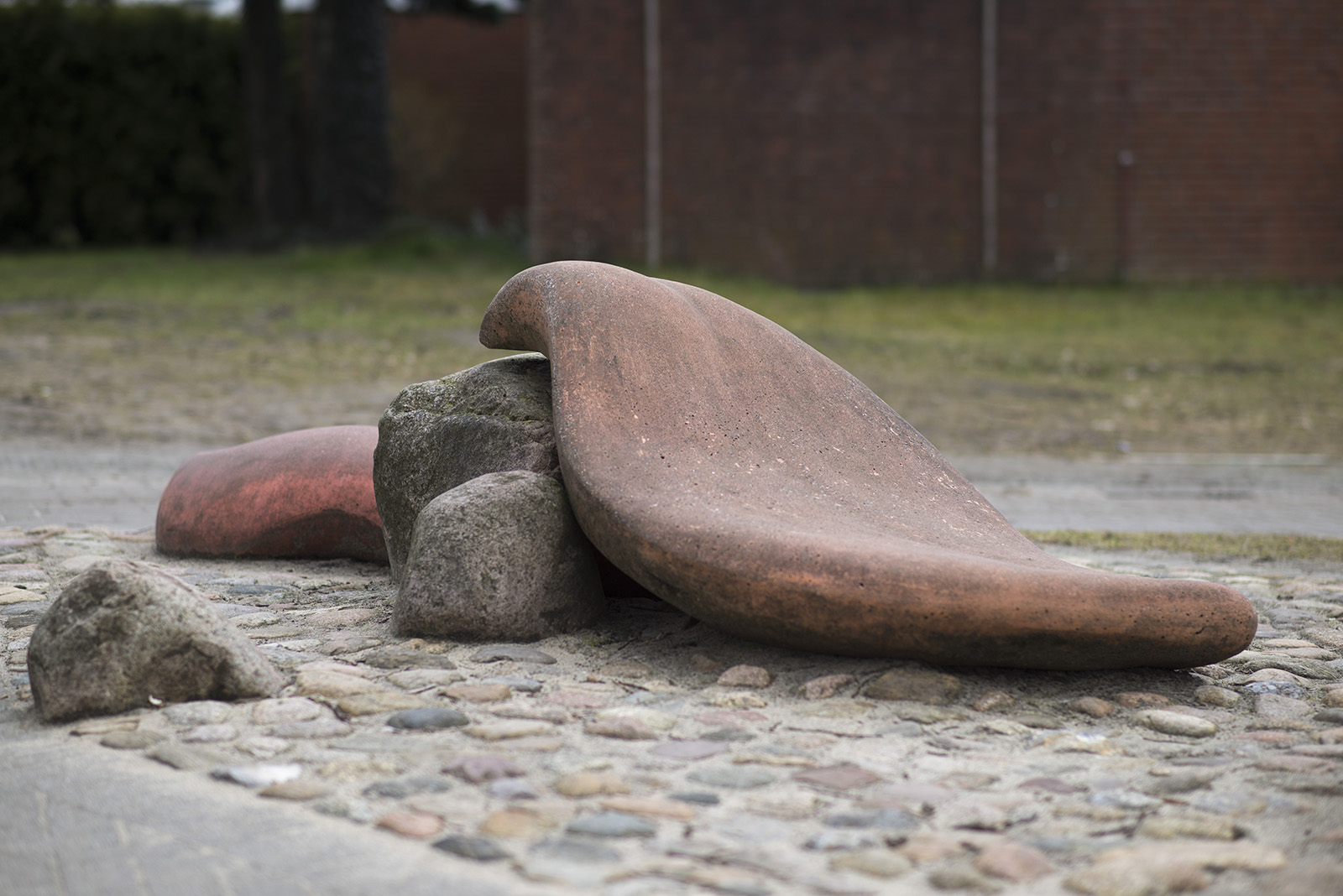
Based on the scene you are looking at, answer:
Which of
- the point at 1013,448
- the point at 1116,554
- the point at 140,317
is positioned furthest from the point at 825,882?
the point at 140,317

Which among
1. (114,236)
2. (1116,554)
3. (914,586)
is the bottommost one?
(1116,554)

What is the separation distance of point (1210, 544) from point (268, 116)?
13.1 meters

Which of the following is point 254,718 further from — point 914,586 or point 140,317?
point 140,317

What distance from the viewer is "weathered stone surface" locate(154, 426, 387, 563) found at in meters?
4.59

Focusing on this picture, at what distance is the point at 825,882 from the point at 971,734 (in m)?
0.89

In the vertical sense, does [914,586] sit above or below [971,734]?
above

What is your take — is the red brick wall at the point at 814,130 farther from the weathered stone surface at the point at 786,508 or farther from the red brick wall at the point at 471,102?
the weathered stone surface at the point at 786,508

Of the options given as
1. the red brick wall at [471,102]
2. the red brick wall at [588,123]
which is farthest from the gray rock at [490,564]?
the red brick wall at [471,102]

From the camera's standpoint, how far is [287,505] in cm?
462

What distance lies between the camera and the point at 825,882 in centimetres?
206

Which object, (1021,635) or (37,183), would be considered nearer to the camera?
(1021,635)

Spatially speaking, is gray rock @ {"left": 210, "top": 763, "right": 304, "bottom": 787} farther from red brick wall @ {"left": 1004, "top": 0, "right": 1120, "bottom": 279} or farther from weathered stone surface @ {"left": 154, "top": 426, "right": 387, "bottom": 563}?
red brick wall @ {"left": 1004, "top": 0, "right": 1120, "bottom": 279}

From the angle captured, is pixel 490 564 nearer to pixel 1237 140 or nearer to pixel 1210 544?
pixel 1210 544

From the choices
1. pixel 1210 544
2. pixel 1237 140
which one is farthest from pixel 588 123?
pixel 1210 544
